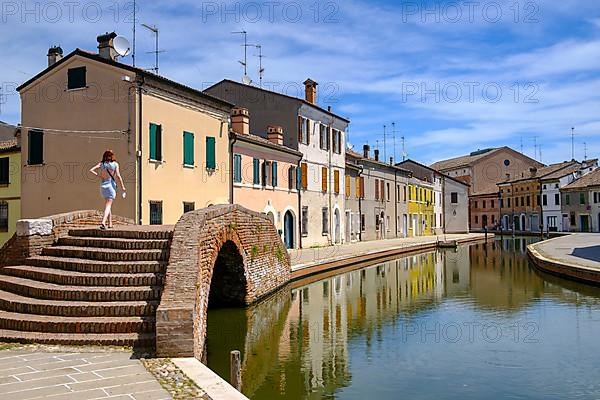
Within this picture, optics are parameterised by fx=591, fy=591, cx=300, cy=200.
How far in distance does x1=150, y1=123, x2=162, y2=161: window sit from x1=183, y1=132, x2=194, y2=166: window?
144cm

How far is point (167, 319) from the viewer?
22.5ft

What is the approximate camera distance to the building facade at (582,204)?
182 ft

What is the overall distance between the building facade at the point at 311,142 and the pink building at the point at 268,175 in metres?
1.05

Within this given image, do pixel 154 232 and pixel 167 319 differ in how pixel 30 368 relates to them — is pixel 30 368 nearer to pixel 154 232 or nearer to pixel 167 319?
pixel 167 319

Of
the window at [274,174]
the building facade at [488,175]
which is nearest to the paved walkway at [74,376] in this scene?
the window at [274,174]

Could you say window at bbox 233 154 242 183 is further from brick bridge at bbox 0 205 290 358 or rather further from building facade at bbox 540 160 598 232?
building facade at bbox 540 160 598 232

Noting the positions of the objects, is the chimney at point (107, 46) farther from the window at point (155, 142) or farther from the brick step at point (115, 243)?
the brick step at point (115, 243)

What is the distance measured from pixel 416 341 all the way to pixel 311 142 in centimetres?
2072

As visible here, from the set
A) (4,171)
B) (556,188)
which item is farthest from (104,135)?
(556,188)

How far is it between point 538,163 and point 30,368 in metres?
82.0

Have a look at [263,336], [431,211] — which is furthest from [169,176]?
[431,211]

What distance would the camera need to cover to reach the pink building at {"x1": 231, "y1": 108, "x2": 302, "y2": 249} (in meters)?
23.9

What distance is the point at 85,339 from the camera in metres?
7.30

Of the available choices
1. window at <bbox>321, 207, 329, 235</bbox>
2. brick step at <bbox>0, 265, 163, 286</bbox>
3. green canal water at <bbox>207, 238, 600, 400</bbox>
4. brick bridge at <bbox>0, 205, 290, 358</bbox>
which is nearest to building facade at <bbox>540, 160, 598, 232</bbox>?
window at <bbox>321, 207, 329, 235</bbox>
